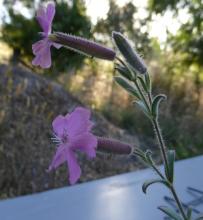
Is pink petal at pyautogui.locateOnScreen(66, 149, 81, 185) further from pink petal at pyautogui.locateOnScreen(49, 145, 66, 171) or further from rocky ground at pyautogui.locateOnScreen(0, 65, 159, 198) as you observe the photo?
rocky ground at pyautogui.locateOnScreen(0, 65, 159, 198)

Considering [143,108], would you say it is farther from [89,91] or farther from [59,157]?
[89,91]

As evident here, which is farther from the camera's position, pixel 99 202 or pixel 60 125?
pixel 99 202

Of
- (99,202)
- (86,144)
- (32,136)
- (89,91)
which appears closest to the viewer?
(86,144)

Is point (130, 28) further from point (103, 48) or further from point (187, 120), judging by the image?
point (103, 48)

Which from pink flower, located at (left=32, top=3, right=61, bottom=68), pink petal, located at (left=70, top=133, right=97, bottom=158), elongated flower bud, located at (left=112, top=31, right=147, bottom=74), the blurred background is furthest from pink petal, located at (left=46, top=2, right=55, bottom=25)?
the blurred background

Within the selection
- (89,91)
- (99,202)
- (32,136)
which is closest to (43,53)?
(99,202)

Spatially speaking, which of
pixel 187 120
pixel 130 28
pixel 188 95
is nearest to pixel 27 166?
pixel 187 120
